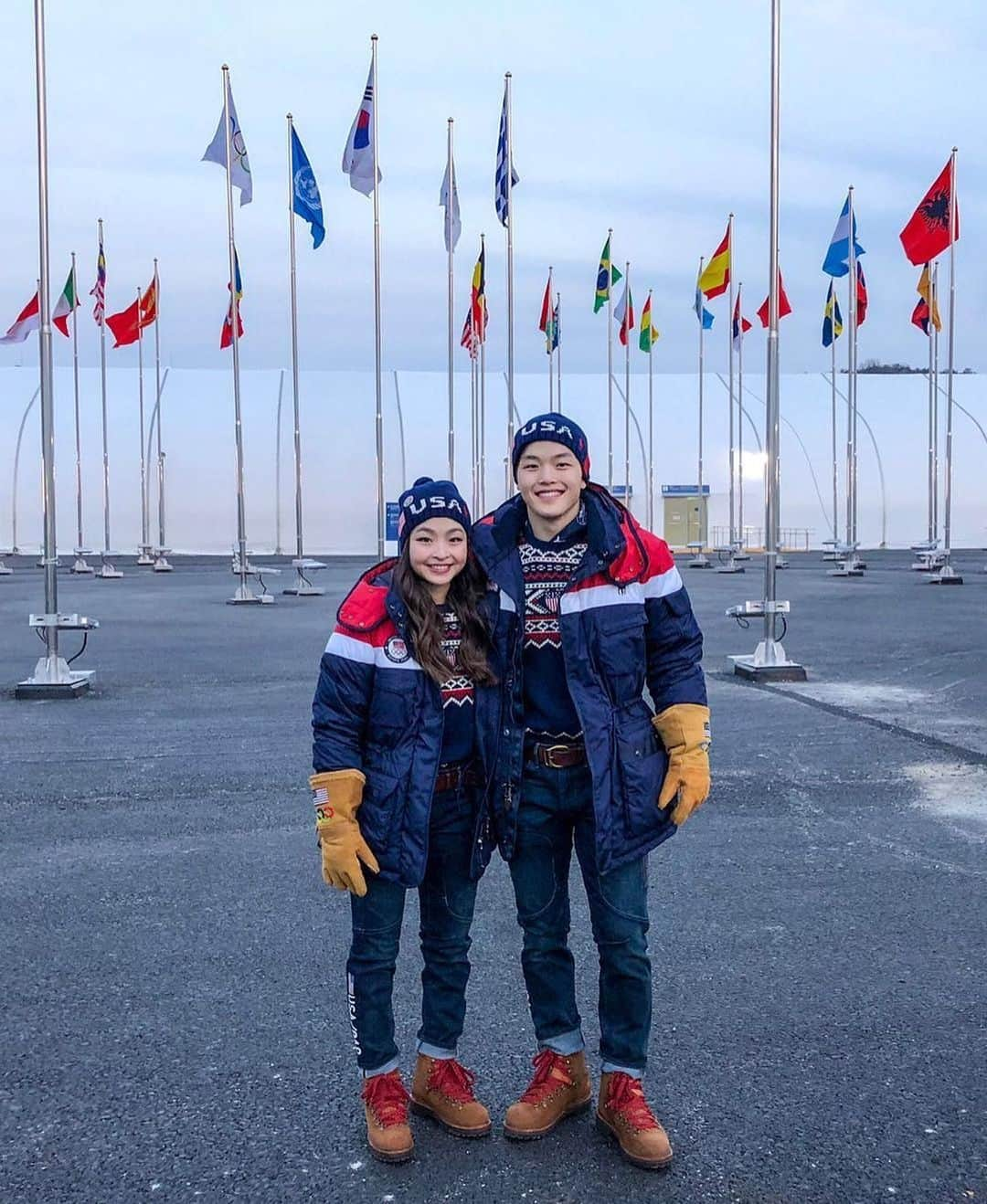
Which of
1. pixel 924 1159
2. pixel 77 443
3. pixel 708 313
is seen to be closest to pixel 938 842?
pixel 924 1159

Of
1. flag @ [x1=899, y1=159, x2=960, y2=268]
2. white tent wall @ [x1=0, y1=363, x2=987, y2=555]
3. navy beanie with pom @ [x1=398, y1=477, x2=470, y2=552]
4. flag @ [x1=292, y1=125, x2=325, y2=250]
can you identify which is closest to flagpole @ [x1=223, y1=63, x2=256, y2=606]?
flag @ [x1=292, y1=125, x2=325, y2=250]

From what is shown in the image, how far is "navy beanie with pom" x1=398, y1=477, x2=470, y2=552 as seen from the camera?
11.8 ft

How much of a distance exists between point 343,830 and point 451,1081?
2.62ft

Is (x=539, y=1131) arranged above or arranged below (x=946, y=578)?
below

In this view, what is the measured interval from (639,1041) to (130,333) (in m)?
31.0

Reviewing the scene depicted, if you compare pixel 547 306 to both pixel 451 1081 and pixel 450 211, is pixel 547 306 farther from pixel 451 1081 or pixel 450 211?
pixel 451 1081

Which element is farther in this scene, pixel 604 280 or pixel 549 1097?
pixel 604 280

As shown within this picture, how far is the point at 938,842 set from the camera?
659 cm

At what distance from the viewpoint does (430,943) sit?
369 centimetres

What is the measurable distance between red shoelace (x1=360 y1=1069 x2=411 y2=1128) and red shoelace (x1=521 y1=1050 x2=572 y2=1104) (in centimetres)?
34

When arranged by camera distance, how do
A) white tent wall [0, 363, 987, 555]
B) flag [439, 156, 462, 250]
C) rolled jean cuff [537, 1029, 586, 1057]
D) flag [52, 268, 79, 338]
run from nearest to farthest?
rolled jean cuff [537, 1029, 586, 1057]
flag [439, 156, 462, 250]
flag [52, 268, 79, 338]
white tent wall [0, 363, 987, 555]

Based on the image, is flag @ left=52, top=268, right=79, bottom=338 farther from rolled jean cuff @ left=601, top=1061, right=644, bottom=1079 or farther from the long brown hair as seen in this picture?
rolled jean cuff @ left=601, top=1061, right=644, bottom=1079

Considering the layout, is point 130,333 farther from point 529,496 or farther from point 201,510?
point 529,496

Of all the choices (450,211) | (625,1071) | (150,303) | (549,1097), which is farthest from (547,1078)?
(150,303)
